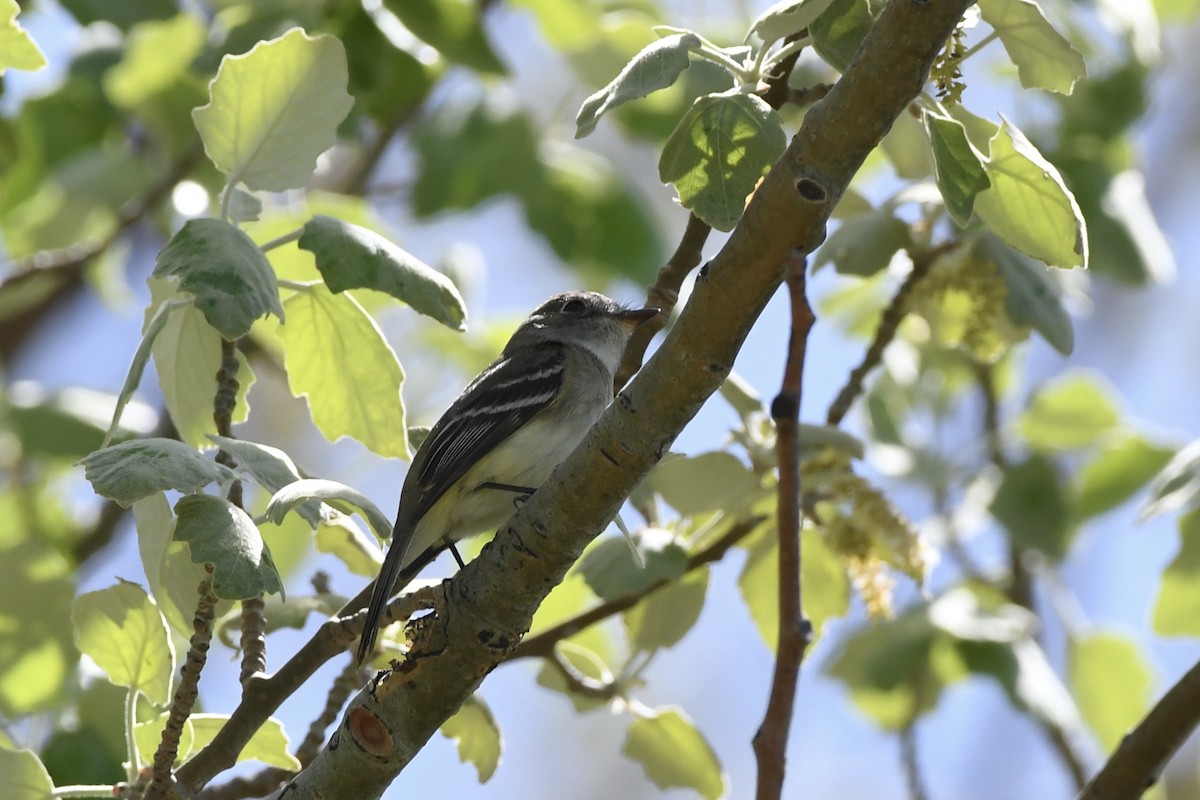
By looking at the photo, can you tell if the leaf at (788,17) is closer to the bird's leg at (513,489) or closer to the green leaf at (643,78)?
the green leaf at (643,78)

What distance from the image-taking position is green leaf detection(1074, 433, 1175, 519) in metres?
4.00

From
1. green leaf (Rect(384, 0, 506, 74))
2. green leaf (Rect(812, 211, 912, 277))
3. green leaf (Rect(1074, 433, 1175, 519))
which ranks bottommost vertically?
green leaf (Rect(1074, 433, 1175, 519))

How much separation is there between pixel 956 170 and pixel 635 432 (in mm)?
605

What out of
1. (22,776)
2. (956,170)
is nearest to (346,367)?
(22,776)

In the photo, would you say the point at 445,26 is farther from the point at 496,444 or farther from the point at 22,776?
the point at 22,776

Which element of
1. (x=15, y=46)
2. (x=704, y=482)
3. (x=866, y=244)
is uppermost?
(x=15, y=46)

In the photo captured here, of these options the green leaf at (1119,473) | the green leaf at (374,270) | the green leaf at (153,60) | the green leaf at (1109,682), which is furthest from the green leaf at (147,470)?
the green leaf at (1109,682)

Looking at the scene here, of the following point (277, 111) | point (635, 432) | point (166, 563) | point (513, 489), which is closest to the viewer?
point (635, 432)

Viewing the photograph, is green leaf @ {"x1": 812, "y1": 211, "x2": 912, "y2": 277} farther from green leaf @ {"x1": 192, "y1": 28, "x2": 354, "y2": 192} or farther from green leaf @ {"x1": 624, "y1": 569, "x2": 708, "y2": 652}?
green leaf @ {"x1": 192, "y1": 28, "x2": 354, "y2": 192}

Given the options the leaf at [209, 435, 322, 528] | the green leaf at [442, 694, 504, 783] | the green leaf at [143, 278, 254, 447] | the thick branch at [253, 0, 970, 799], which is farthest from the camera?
the green leaf at [442, 694, 504, 783]

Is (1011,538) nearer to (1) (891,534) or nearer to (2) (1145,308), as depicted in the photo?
(1) (891,534)

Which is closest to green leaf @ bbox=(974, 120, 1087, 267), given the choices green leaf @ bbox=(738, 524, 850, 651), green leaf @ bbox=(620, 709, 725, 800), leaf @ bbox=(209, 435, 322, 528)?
green leaf @ bbox=(738, 524, 850, 651)

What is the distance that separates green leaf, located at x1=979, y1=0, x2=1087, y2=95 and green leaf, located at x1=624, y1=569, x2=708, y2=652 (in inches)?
53.0

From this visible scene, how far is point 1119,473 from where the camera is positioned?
4.02 meters
